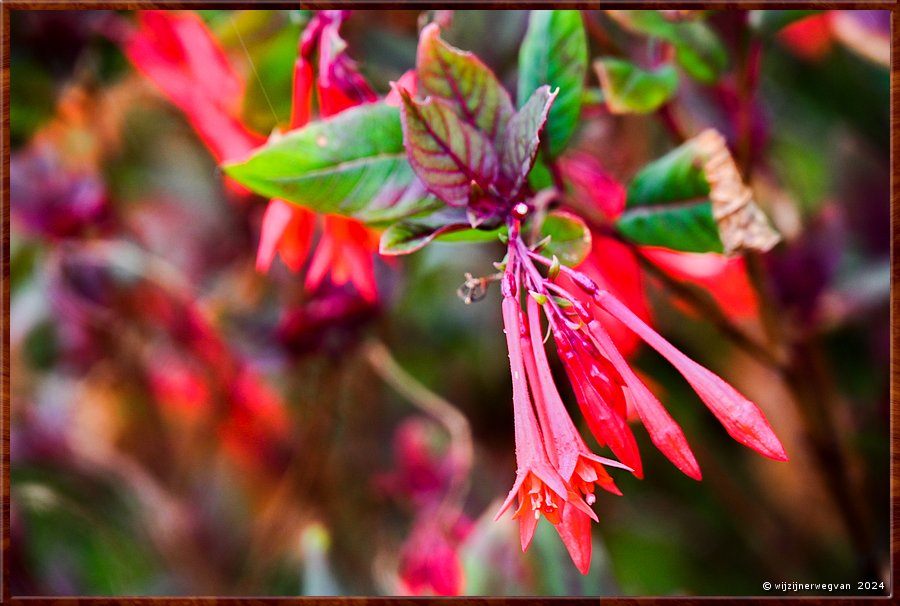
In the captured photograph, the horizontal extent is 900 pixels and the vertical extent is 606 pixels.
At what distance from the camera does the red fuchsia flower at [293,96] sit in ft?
1.39

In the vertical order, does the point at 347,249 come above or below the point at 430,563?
above

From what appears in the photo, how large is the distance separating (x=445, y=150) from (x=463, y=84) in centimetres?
4

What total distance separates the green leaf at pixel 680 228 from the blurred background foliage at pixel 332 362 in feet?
0.40

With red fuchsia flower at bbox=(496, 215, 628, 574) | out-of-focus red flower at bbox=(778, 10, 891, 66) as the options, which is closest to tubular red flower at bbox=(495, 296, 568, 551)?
red fuchsia flower at bbox=(496, 215, 628, 574)

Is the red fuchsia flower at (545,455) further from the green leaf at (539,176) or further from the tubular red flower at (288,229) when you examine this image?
the tubular red flower at (288,229)

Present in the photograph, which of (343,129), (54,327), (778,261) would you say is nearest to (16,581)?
(54,327)

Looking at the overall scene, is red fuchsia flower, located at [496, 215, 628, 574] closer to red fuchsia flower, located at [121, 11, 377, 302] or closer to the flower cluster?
the flower cluster

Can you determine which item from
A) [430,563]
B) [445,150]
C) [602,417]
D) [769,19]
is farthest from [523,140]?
[430,563]

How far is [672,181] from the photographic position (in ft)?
1.38

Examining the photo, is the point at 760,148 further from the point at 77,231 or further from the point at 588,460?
the point at 77,231

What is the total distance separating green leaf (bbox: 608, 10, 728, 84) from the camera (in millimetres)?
470

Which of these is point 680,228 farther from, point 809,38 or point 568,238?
point 809,38

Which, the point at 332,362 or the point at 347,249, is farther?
the point at 332,362

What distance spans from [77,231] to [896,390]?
0.67 metres
